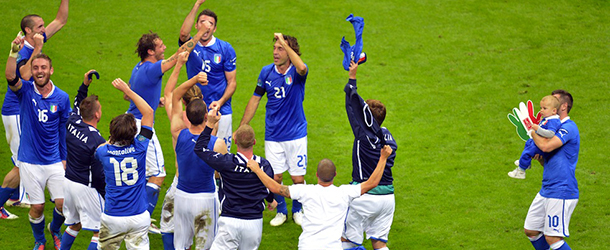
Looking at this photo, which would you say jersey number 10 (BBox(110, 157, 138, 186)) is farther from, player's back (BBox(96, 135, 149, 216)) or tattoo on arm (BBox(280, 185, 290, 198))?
tattoo on arm (BBox(280, 185, 290, 198))

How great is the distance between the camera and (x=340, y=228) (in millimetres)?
6934

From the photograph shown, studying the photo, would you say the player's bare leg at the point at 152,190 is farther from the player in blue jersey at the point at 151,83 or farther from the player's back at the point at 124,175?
the player's back at the point at 124,175

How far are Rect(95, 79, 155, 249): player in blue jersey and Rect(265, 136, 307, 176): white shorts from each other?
2707 mm

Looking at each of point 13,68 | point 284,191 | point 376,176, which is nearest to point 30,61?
point 13,68

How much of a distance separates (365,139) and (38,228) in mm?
4418

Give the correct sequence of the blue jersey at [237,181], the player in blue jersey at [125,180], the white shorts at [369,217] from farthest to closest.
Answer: the white shorts at [369,217]
the player in blue jersey at [125,180]
the blue jersey at [237,181]

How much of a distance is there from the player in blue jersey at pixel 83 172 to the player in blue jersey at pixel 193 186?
94 centimetres

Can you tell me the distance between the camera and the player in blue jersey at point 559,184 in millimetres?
8157

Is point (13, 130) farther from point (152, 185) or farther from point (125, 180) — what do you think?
point (125, 180)

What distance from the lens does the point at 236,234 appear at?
7.26 meters

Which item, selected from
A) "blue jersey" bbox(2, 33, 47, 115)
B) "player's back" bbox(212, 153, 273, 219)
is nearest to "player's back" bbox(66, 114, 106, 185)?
"player's back" bbox(212, 153, 273, 219)

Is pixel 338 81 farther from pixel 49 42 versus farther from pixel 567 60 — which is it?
pixel 49 42

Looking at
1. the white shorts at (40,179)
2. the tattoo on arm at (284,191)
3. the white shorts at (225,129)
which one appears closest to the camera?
the tattoo on arm at (284,191)

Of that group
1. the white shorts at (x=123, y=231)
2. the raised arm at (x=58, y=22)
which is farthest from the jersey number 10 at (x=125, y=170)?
the raised arm at (x=58, y=22)
